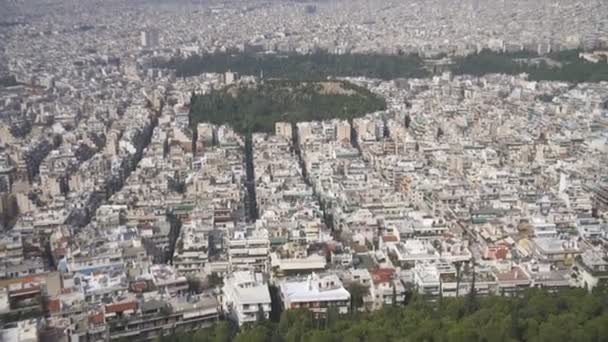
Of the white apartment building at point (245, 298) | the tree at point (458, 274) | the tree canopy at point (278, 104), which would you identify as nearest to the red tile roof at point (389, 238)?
the tree at point (458, 274)

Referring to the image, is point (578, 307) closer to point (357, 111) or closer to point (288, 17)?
point (357, 111)

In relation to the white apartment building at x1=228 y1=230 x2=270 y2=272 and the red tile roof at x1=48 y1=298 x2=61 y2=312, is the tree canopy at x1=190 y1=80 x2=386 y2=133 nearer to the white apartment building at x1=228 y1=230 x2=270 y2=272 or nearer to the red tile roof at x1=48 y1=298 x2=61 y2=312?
the white apartment building at x1=228 y1=230 x2=270 y2=272

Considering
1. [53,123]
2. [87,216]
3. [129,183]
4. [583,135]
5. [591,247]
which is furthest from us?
[53,123]

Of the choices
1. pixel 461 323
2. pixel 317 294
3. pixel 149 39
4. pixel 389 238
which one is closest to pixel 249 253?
pixel 317 294

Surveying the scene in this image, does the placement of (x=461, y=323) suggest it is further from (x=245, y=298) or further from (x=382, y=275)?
(x=245, y=298)

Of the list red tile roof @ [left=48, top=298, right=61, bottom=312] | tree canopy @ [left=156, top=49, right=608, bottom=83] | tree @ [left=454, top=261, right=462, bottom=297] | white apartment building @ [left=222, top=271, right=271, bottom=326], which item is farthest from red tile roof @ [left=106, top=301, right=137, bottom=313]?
tree canopy @ [left=156, top=49, right=608, bottom=83]

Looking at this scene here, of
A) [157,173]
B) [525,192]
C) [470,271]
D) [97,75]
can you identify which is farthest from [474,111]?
[97,75]

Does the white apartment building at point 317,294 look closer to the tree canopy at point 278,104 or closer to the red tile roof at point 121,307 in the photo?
the red tile roof at point 121,307

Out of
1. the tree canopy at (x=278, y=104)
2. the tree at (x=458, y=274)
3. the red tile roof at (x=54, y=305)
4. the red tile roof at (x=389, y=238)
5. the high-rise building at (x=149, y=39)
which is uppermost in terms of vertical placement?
the high-rise building at (x=149, y=39)
